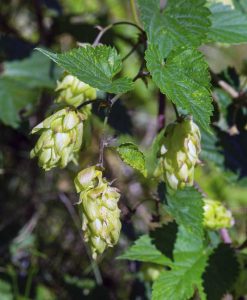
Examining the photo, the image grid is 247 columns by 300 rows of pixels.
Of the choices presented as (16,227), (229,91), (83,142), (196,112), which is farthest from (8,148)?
(196,112)

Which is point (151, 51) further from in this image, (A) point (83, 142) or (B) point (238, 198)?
(B) point (238, 198)

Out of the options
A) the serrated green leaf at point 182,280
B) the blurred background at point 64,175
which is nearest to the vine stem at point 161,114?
the blurred background at point 64,175

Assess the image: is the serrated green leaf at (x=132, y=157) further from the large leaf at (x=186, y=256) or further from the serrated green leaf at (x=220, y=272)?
the serrated green leaf at (x=220, y=272)

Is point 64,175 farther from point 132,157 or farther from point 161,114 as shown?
point 132,157

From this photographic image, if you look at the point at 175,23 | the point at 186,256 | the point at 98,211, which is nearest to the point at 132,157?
the point at 98,211

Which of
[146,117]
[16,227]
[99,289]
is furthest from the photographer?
[146,117]

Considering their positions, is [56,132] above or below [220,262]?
above

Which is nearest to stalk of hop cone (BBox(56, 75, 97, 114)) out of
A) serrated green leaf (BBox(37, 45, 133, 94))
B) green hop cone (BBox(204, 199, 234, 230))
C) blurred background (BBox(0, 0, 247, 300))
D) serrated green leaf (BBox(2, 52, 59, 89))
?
serrated green leaf (BBox(37, 45, 133, 94))

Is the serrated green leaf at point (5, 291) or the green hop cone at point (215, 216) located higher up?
the green hop cone at point (215, 216)
